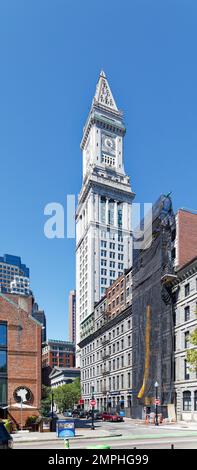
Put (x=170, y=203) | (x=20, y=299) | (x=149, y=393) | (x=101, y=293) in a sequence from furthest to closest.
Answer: (x=101, y=293)
(x=170, y=203)
(x=149, y=393)
(x=20, y=299)

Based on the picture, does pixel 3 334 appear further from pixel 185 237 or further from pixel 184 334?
pixel 185 237

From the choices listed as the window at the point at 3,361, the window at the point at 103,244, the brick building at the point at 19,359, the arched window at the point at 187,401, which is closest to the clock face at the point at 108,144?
the window at the point at 103,244

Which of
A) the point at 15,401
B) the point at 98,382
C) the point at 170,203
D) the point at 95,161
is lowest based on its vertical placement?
the point at 98,382

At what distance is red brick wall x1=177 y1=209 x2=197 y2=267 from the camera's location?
59.7m

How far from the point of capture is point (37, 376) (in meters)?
38.8

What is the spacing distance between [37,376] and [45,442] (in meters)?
12.6

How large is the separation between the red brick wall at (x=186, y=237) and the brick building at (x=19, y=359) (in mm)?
26072

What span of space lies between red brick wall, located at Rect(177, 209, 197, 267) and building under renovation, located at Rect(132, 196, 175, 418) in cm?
168

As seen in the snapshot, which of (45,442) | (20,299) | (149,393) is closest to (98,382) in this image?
(149,393)

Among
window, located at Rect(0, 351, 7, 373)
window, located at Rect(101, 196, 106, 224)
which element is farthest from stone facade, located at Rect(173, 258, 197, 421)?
window, located at Rect(101, 196, 106, 224)

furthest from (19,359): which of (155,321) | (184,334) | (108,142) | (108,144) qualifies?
(108,142)

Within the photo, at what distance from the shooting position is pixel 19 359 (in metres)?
38.3

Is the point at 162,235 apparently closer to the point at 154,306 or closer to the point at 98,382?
the point at 154,306
